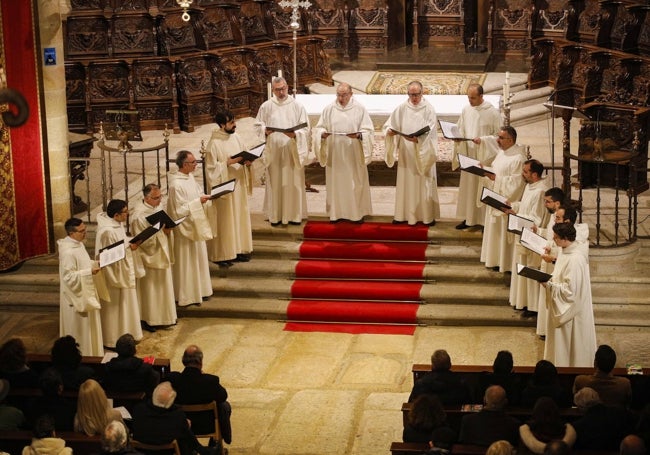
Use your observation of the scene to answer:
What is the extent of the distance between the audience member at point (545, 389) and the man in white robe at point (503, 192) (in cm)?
355

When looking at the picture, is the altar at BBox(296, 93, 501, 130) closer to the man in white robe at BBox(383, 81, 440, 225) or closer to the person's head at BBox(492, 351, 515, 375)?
the man in white robe at BBox(383, 81, 440, 225)

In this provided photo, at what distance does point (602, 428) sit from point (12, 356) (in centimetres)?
449

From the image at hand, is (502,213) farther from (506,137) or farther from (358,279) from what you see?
(358,279)

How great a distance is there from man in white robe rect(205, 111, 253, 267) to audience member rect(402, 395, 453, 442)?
5.31 m

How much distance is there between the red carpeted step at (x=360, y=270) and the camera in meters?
13.7

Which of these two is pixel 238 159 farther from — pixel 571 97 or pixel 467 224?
pixel 571 97

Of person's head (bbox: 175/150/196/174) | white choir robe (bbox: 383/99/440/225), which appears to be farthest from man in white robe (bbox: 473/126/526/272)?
person's head (bbox: 175/150/196/174)

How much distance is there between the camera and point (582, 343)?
11570mm

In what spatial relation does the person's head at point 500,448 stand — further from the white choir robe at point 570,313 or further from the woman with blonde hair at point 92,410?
the white choir robe at point 570,313

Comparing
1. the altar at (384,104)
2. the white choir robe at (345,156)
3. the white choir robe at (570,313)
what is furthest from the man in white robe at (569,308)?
the altar at (384,104)

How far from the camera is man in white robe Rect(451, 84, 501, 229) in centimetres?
1394

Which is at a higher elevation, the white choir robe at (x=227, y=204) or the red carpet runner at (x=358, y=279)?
the white choir robe at (x=227, y=204)

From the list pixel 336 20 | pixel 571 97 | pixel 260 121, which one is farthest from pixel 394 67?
pixel 260 121

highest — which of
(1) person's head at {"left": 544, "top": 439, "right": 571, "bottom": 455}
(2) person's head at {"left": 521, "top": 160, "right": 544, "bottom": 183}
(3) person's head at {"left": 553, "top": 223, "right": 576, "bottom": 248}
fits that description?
(2) person's head at {"left": 521, "top": 160, "right": 544, "bottom": 183}
